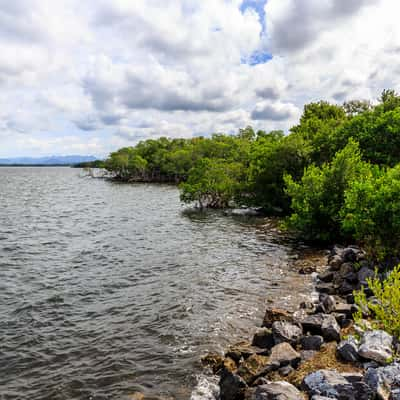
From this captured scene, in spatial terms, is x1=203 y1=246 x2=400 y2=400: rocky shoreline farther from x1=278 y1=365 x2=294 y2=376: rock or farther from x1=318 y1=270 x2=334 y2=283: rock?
x1=318 y1=270 x2=334 y2=283: rock

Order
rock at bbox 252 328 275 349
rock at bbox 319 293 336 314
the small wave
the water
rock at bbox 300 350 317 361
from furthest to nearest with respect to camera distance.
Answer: rock at bbox 319 293 336 314, rock at bbox 252 328 275 349, the water, rock at bbox 300 350 317 361, the small wave

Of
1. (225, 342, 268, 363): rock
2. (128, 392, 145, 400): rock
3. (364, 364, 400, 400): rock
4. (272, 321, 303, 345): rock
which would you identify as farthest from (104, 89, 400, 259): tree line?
(128, 392, 145, 400): rock

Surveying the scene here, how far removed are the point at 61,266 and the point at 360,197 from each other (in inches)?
656

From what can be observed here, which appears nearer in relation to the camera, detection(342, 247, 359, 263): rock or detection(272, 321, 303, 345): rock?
detection(272, 321, 303, 345): rock

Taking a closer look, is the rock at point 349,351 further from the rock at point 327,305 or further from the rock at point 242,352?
the rock at point 327,305

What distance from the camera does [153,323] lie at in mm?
12438

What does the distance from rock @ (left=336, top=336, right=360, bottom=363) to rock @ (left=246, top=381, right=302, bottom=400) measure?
A: 6.32ft

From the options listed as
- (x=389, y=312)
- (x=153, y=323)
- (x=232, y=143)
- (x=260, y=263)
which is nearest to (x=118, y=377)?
(x=153, y=323)

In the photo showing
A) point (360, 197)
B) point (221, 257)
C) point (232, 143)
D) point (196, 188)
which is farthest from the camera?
point (232, 143)

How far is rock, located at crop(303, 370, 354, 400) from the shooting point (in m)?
6.34

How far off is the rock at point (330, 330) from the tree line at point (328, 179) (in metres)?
6.30

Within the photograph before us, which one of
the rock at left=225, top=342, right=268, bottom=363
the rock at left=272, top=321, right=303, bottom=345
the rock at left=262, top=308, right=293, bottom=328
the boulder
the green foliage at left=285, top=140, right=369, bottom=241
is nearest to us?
the boulder

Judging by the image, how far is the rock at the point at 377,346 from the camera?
23.8 ft

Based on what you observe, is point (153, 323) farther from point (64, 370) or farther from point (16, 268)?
point (16, 268)
